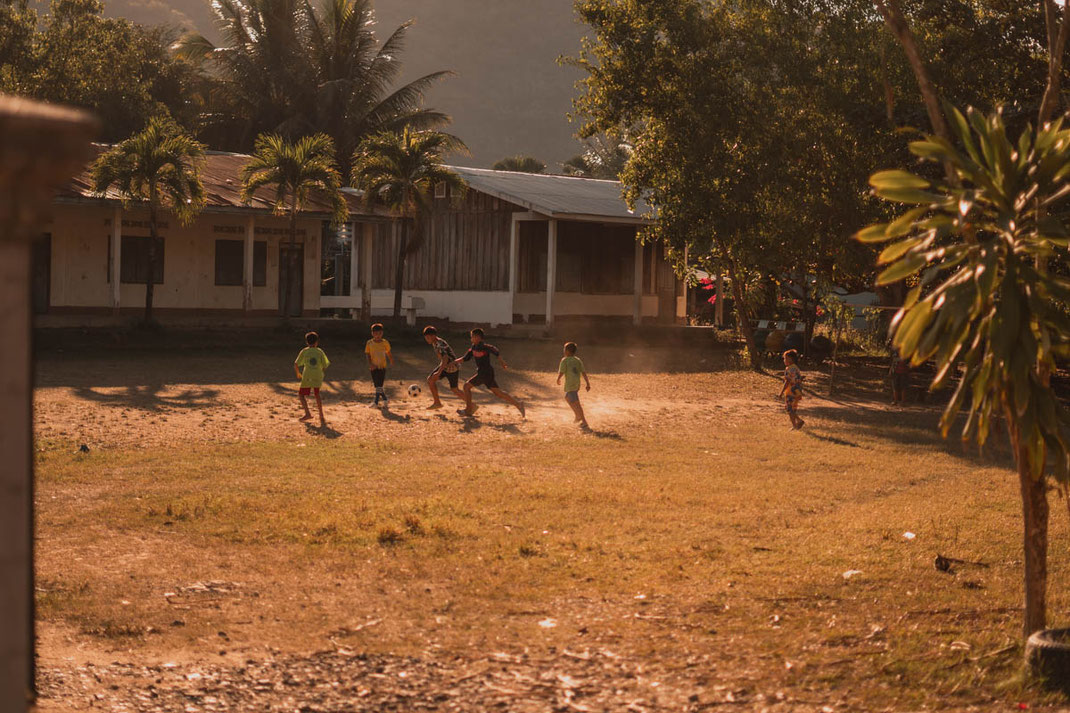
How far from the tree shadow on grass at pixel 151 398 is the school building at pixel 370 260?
731 cm

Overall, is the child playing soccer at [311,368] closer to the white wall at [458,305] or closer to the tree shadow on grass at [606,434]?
the tree shadow on grass at [606,434]

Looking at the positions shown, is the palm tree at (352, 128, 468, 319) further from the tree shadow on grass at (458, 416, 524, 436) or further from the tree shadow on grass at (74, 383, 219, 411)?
the tree shadow on grass at (458, 416, 524, 436)

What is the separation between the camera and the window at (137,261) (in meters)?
28.8

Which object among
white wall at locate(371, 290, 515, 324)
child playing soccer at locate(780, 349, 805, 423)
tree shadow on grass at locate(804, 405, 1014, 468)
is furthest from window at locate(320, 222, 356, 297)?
child playing soccer at locate(780, 349, 805, 423)

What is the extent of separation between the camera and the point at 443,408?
760 inches

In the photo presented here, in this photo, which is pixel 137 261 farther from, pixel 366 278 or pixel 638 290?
pixel 638 290

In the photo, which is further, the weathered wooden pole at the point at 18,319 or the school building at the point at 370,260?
the school building at the point at 370,260

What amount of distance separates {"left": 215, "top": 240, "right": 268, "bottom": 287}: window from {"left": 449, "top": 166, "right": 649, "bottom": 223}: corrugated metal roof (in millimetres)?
5896

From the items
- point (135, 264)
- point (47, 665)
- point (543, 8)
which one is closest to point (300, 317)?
point (135, 264)

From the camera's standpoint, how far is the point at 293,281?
104ft

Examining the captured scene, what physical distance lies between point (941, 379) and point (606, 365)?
21.5 meters

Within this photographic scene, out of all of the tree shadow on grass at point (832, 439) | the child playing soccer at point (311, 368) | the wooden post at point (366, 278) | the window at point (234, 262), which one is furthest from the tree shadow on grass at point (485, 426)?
the window at point (234, 262)

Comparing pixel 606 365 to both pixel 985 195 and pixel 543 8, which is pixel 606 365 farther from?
pixel 543 8

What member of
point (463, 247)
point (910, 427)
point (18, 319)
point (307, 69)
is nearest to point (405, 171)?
point (463, 247)
